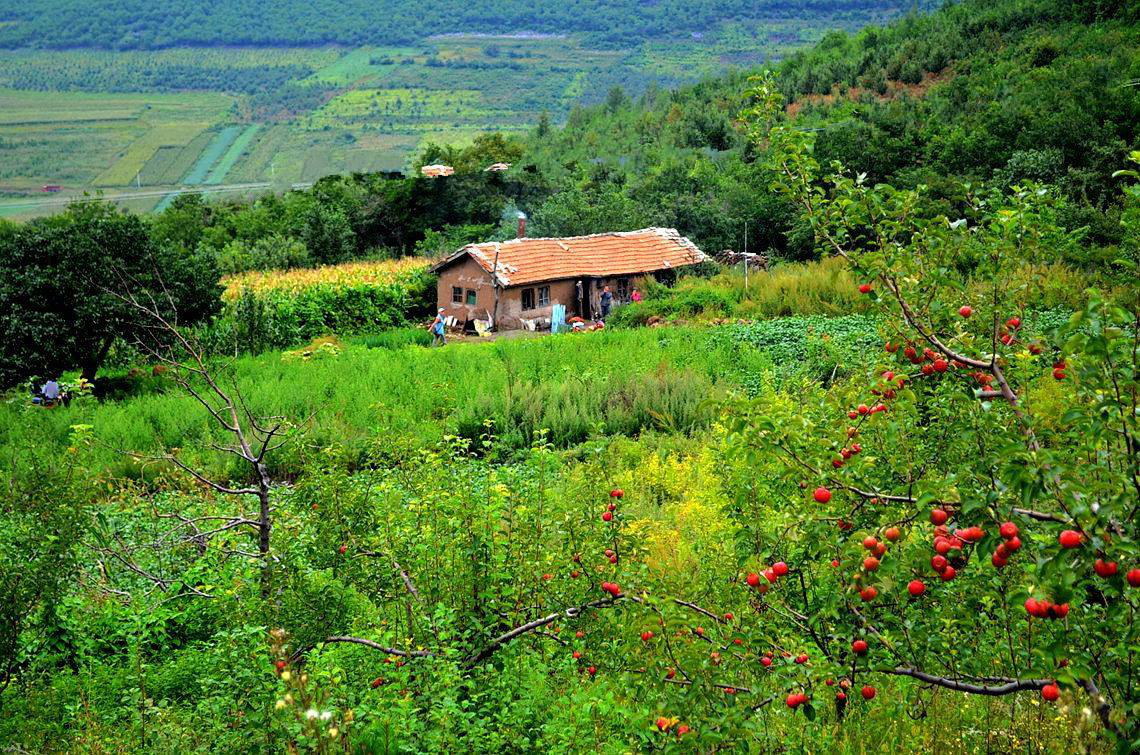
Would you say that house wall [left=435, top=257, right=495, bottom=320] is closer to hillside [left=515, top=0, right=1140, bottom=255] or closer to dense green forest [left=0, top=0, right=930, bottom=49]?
hillside [left=515, top=0, right=1140, bottom=255]

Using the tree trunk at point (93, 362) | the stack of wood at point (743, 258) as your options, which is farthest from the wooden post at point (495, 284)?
the tree trunk at point (93, 362)

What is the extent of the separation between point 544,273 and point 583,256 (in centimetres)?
199

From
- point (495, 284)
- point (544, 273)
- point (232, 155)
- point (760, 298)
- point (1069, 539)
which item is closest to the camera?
point (1069, 539)

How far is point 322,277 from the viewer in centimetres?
3100

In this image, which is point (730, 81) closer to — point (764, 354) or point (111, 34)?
point (764, 354)

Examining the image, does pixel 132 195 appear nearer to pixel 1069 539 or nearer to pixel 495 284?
pixel 495 284

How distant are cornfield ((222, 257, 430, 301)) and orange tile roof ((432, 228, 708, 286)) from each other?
254 centimetres

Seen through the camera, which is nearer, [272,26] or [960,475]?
[960,475]

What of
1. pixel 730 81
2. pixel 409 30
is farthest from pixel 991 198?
pixel 409 30

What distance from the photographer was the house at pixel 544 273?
27.5 m

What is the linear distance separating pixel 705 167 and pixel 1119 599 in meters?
38.7

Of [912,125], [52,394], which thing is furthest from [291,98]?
[52,394]

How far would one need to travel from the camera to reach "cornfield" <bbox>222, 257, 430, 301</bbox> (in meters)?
29.1

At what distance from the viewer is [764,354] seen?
17.3 meters
